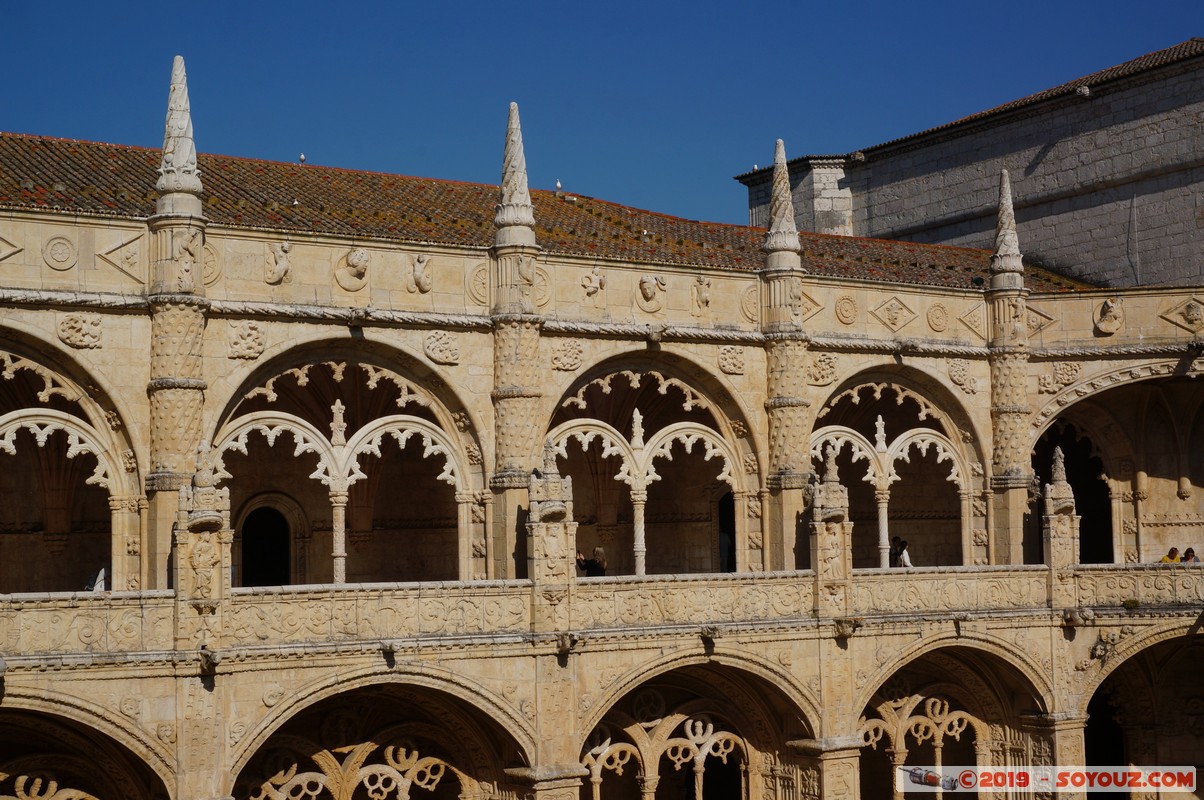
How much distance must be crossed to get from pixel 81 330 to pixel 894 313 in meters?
14.0

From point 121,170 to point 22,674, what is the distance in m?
10.4

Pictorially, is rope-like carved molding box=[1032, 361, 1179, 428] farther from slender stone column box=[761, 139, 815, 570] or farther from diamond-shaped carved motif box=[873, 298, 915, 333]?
slender stone column box=[761, 139, 815, 570]

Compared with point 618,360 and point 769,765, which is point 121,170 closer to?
point 618,360

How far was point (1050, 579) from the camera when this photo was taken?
29953mm

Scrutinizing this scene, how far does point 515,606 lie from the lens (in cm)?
2516

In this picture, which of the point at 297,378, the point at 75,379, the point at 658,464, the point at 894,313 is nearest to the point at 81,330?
the point at 75,379

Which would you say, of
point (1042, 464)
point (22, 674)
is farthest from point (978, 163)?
point (22, 674)

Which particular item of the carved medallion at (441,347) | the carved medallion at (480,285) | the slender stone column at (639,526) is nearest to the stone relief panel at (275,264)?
the carved medallion at (441,347)

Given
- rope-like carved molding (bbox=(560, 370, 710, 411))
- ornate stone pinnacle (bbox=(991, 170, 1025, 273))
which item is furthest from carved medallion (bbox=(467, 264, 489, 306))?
ornate stone pinnacle (bbox=(991, 170, 1025, 273))

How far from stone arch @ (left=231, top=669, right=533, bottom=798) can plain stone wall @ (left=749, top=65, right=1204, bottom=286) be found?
18.6 meters

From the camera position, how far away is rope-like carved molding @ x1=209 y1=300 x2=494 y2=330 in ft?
85.4

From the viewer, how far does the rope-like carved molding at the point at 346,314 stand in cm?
2602

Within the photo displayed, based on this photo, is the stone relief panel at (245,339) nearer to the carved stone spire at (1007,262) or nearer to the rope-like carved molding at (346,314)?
the rope-like carved molding at (346,314)

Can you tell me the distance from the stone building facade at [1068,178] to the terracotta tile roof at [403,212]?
185cm
